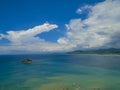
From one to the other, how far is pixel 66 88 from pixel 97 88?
5.98 m

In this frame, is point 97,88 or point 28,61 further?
point 28,61

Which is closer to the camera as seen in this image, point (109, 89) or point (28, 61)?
point (109, 89)

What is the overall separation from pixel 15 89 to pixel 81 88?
12.8 meters

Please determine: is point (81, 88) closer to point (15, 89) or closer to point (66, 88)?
point (66, 88)

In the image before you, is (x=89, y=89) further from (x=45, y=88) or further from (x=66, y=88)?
(x=45, y=88)

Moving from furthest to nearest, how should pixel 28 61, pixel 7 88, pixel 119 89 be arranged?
pixel 28 61, pixel 7 88, pixel 119 89

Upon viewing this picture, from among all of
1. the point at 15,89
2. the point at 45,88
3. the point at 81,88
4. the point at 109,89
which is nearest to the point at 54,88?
the point at 45,88

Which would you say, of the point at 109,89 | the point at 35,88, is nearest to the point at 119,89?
the point at 109,89

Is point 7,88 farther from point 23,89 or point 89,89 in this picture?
point 89,89

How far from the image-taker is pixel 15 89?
3672 centimetres

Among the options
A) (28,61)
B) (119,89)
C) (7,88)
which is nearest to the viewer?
(119,89)

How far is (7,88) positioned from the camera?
1499 inches

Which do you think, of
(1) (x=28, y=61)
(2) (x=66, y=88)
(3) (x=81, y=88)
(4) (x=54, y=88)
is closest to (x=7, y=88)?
(4) (x=54, y=88)

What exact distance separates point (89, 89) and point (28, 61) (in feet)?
273
